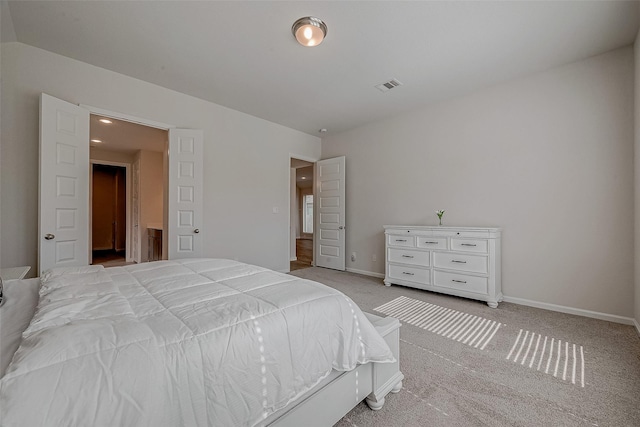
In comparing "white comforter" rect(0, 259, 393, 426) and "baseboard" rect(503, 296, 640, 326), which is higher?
"white comforter" rect(0, 259, 393, 426)

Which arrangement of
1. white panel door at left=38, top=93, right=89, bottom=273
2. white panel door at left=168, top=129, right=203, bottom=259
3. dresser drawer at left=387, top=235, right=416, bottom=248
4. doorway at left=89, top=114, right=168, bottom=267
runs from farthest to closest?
1. doorway at left=89, top=114, right=168, bottom=267
2. dresser drawer at left=387, top=235, right=416, bottom=248
3. white panel door at left=168, top=129, right=203, bottom=259
4. white panel door at left=38, top=93, right=89, bottom=273

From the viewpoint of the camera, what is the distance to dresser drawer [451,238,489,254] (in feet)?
10.3

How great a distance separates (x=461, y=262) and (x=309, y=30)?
9.94 ft

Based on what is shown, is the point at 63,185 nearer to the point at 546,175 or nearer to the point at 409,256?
the point at 409,256

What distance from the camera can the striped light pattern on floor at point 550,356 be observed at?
1792 millimetres

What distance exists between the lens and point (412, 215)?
4148 millimetres

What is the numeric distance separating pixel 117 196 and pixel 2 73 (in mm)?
6076

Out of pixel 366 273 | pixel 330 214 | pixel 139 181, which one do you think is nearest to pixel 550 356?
pixel 366 273

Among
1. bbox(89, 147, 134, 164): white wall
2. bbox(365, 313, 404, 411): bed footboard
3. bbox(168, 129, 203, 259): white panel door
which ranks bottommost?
bbox(365, 313, 404, 411): bed footboard

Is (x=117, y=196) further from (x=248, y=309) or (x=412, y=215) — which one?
(x=248, y=309)

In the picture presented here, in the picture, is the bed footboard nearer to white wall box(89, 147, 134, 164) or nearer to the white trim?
the white trim

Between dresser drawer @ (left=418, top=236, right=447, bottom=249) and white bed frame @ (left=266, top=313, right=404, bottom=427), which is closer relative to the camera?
white bed frame @ (left=266, top=313, right=404, bottom=427)

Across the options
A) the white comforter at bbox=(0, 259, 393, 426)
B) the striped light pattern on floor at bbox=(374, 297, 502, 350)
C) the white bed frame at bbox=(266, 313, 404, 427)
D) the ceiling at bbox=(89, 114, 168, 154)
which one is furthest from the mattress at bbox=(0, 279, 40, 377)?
the ceiling at bbox=(89, 114, 168, 154)

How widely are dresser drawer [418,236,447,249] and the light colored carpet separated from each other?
2.66 ft
